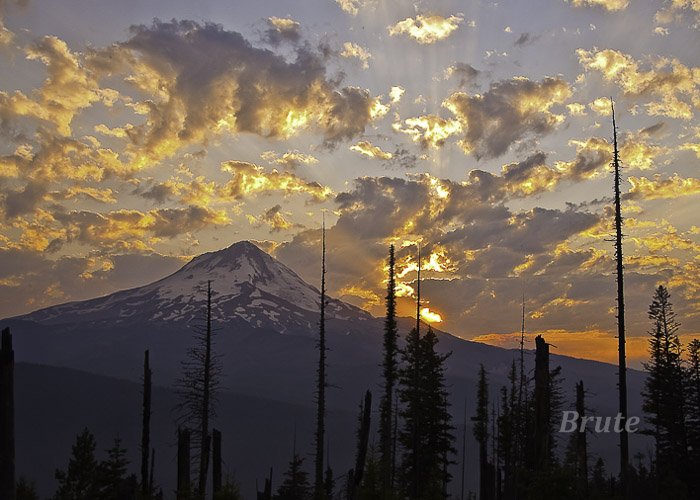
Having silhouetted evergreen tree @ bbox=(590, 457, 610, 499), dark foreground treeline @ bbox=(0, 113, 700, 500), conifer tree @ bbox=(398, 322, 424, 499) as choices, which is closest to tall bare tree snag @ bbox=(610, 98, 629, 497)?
dark foreground treeline @ bbox=(0, 113, 700, 500)

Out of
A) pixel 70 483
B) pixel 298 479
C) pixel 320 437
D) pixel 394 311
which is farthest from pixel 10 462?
pixel 298 479

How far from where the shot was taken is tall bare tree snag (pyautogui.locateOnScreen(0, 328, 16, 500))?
29.0 ft

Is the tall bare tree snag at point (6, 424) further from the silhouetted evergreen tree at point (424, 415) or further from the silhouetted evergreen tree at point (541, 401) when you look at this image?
the silhouetted evergreen tree at point (424, 415)

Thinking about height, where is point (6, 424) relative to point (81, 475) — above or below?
above

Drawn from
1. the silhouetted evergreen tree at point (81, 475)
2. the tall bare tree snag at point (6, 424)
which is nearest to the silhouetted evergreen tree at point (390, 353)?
the silhouetted evergreen tree at point (81, 475)

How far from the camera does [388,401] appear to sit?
133ft

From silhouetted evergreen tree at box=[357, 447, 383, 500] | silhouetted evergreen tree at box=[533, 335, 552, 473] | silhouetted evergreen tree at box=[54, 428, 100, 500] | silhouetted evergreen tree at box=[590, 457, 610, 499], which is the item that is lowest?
silhouetted evergreen tree at box=[590, 457, 610, 499]

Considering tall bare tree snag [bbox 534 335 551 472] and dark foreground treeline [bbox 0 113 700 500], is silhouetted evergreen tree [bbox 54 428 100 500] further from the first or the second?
tall bare tree snag [bbox 534 335 551 472]

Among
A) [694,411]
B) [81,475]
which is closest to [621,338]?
[694,411]

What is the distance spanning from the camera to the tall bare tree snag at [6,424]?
348 inches

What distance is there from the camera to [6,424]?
8992 mm

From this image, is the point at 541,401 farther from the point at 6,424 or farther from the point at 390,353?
the point at 390,353

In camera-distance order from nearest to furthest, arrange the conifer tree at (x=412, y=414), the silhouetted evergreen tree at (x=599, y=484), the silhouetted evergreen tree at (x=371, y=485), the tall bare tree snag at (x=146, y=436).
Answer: the silhouetted evergreen tree at (x=371, y=485) → the tall bare tree snag at (x=146, y=436) → the silhouetted evergreen tree at (x=599, y=484) → the conifer tree at (x=412, y=414)

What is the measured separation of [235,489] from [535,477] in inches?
490
